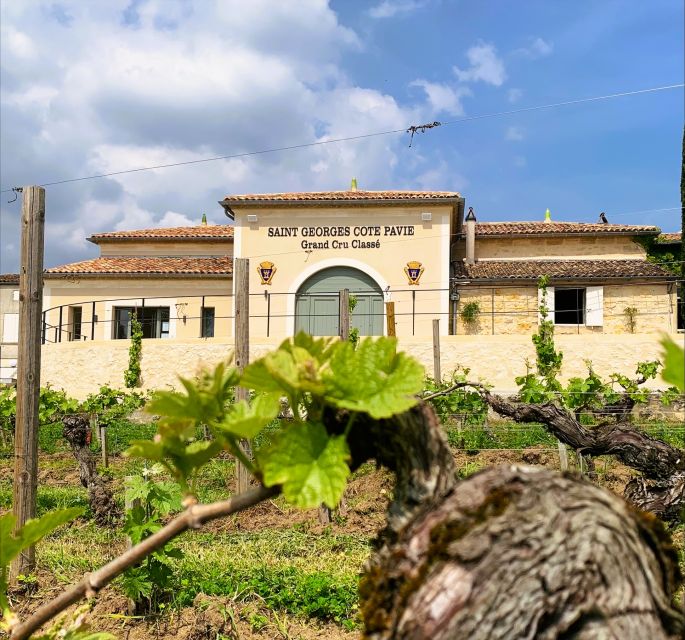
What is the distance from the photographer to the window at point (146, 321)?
74.7 feet

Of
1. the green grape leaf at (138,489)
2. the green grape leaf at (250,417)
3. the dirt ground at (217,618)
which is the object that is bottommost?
the dirt ground at (217,618)

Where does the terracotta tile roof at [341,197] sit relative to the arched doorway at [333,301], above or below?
above

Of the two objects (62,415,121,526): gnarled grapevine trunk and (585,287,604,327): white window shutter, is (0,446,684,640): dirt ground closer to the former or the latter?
(62,415,121,526): gnarled grapevine trunk

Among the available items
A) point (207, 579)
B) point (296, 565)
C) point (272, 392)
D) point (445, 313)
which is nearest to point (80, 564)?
point (207, 579)

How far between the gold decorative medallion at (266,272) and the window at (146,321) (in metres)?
4.11

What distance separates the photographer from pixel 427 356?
57.9 feet

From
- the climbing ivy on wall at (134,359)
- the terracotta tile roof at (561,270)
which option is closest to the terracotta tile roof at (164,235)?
the climbing ivy on wall at (134,359)

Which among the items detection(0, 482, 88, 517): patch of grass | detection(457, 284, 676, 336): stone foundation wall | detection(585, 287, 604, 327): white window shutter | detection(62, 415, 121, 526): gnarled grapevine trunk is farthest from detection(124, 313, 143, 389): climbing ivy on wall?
detection(585, 287, 604, 327): white window shutter

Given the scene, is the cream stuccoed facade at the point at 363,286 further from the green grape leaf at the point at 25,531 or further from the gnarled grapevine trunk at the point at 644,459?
the green grape leaf at the point at 25,531

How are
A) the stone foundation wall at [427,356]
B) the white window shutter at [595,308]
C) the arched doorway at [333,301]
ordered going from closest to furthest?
the stone foundation wall at [427,356], the white window shutter at [595,308], the arched doorway at [333,301]

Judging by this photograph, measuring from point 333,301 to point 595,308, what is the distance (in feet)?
27.8

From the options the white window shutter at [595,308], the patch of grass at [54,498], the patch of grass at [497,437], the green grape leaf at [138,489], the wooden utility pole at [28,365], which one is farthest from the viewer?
the white window shutter at [595,308]

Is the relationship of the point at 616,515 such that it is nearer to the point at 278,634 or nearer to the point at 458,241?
the point at 278,634

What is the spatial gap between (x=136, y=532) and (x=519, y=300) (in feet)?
59.8
